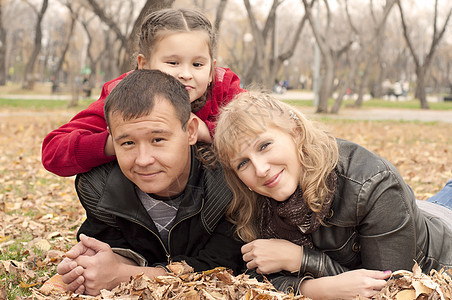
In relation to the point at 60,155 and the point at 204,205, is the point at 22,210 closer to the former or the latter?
the point at 60,155

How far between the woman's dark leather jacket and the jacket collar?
1.83ft

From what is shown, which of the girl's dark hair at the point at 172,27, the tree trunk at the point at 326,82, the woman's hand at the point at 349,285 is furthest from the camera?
the tree trunk at the point at 326,82

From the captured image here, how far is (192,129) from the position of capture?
2.72 metres

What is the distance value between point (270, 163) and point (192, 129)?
1.65ft

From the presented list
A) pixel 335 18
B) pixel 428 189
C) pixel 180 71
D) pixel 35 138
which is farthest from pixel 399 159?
pixel 335 18

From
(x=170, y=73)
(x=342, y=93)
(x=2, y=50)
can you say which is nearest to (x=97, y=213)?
(x=170, y=73)

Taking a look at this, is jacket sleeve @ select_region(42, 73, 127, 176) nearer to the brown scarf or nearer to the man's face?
the man's face

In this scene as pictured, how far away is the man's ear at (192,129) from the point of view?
106 inches

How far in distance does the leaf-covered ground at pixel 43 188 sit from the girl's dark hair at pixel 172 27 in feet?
2.85

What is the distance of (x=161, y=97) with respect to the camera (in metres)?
2.54

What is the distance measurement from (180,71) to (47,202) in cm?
285

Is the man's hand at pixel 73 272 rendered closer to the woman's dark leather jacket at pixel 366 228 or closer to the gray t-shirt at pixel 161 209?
the gray t-shirt at pixel 161 209

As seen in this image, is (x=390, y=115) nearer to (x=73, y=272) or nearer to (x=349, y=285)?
(x=349, y=285)

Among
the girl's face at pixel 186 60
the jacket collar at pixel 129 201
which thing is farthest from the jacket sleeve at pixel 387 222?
the girl's face at pixel 186 60
